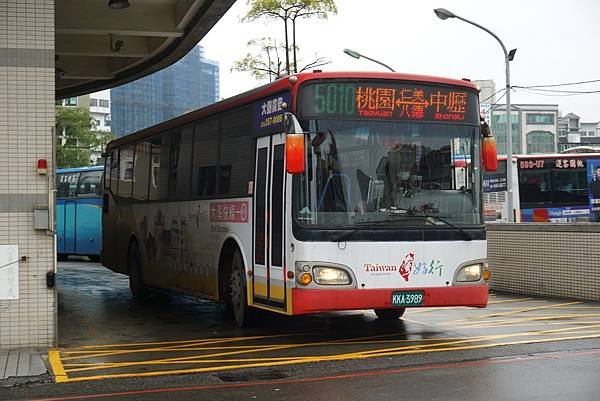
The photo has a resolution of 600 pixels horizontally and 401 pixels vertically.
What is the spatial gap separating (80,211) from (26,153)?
2083 cm

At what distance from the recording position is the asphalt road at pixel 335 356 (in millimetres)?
7359

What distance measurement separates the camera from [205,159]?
1289 cm

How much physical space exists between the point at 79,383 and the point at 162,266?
23.1ft

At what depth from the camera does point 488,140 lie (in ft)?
34.0

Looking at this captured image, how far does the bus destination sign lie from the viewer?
9.74m

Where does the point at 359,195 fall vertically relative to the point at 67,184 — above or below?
below

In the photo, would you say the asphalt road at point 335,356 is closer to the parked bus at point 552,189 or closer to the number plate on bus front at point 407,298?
the number plate on bus front at point 407,298

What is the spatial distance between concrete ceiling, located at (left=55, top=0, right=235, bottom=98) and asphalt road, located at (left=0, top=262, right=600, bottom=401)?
16.4ft

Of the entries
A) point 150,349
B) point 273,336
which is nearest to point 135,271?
point 273,336

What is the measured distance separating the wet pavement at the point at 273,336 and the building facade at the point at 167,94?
84047 mm

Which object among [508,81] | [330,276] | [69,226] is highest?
[508,81]

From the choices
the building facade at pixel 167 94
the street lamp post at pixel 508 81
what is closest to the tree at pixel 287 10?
the street lamp post at pixel 508 81

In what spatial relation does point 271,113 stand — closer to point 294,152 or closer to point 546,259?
point 294,152

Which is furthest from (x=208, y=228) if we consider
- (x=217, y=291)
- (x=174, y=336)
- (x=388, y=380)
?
(x=388, y=380)
